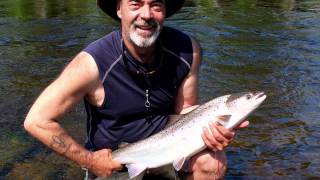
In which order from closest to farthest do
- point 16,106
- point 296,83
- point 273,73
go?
point 16,106 < point 296,83 < point 273,73

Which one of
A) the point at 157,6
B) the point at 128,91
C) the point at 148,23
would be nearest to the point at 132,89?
the point at 128,91

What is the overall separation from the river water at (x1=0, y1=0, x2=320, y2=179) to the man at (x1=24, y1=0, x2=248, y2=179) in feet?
3.88

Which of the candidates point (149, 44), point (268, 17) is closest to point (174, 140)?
point (149, 44)

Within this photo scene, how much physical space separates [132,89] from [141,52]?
1.14 ft

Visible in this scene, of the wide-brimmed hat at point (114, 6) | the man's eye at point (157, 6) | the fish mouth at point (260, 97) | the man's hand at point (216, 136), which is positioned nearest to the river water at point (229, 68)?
the man's hand at point (216, 136)

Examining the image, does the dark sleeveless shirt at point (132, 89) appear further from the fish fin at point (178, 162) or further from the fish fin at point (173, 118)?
the fish fin at point (178, 162)

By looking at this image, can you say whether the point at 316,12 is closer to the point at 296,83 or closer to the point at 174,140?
the point at 296,83

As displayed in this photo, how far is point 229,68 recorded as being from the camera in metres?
10.7

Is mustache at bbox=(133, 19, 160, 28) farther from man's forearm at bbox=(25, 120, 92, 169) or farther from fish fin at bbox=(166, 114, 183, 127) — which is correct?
man's forearm at bbox=(25, 120, 92, 169)

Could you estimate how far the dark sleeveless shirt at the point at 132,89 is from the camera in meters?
5.09

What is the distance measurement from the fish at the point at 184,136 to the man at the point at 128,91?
0.32 feet

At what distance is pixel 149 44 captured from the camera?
4965 millimetres

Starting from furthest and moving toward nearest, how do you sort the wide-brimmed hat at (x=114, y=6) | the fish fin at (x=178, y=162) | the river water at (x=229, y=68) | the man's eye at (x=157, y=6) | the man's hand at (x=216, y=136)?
the river water at (x=229, y=68) < the wide-brimmed hat at (x=114, y=6) < the man's eye at (x=157, y=6) < the fish fin at (x=178, y=162) < the man's hand at (x=216, y=136)

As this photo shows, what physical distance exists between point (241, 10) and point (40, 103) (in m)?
13.2
